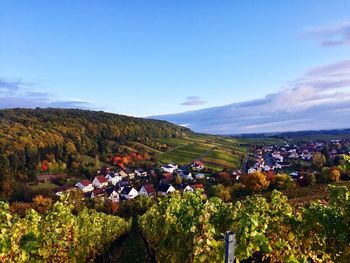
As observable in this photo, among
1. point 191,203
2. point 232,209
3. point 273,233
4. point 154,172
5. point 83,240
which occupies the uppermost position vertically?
point 191,203

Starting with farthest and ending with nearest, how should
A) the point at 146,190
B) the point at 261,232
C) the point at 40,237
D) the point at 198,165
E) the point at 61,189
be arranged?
the point at 198,165 → the point at 146,190 → the point at 61,189 → the point at 40,237 → the point at 261,232

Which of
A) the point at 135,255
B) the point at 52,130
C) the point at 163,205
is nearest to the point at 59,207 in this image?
the point at 163,205

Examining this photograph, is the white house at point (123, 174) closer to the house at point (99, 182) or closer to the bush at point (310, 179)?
the house at point (99, 182)

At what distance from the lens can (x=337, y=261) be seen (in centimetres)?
1240

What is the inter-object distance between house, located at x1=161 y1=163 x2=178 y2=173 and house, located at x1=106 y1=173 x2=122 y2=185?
13.8 m

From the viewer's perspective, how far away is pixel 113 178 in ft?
364

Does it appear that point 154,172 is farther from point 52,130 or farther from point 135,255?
point 135,255

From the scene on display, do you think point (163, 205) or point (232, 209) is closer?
point (232, 209)

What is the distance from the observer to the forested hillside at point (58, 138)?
10481 centimetres

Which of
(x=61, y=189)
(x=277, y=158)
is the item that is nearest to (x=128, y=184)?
(x=61, y=189)

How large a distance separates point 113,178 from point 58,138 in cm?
3205

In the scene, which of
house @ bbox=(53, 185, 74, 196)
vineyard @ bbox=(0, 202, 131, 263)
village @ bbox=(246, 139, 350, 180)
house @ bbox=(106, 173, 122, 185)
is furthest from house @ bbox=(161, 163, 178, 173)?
vineyard @ bbox=(0, 202, 131, 263)

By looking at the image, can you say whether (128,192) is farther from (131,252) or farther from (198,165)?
(131,252)

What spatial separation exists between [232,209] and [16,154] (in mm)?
101267
